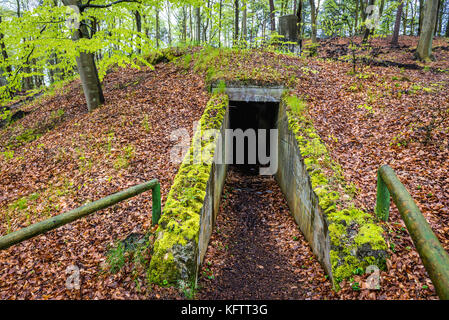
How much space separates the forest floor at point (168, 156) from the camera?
12.2 feet

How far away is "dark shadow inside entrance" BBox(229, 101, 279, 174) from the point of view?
1077cm

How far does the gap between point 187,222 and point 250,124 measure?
8.51 metres

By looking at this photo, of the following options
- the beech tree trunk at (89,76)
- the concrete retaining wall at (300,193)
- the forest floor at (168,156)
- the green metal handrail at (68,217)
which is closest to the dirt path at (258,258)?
the forest floor at (168,156)

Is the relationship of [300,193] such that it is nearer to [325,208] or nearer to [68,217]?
[325,208]

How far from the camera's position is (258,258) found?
16.8 feet

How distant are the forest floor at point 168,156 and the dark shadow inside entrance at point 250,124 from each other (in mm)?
1538

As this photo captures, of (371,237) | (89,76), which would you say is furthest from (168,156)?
(89,76)

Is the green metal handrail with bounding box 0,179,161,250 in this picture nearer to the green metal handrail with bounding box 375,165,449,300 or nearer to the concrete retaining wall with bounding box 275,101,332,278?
the concrete retaining wall with bounding box 275,101,332,278

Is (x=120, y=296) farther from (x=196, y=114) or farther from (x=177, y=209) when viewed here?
(x=196, y=114)

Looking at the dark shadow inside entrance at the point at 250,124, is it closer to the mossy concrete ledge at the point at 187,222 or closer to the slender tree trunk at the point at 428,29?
the mossy concrete ledge at the point at 187,222

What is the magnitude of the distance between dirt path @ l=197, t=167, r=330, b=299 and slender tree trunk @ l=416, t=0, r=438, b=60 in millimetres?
12913

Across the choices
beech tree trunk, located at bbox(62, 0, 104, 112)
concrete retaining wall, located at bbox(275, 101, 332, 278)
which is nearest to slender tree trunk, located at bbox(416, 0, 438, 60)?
concrete retaining wall, located at bbox(275, 101, 332, 278)

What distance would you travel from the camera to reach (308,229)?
5297mm

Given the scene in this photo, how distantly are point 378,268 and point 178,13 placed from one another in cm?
3854
